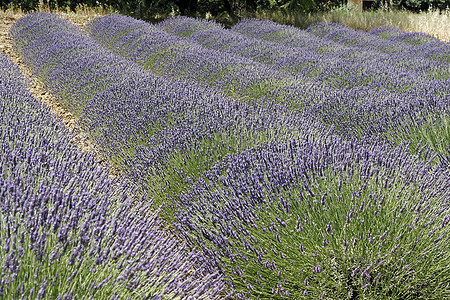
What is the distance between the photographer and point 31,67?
6477 mm

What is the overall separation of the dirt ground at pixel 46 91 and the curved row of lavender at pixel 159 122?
0.18m

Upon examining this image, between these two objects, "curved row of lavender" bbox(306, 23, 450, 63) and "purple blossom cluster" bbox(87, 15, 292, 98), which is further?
"curved row of lavender" bbox(306, 23, 450, 63)

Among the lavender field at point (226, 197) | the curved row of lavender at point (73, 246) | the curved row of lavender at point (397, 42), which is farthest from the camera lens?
the curved row of lavender at point (397, 42)

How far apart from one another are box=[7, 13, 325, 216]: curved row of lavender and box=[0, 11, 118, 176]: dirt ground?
7.2 inches

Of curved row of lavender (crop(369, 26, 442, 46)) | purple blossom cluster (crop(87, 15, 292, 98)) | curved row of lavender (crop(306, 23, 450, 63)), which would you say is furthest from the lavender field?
curved row of lavender (crop(369, 26, 442, 46))

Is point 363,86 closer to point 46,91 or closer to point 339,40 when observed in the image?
point 339,40

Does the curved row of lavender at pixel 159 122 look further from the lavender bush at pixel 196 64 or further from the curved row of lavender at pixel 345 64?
the curved row of lavender at pixel 345 64

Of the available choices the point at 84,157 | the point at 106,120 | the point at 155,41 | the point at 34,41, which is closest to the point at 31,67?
the point at 34,41

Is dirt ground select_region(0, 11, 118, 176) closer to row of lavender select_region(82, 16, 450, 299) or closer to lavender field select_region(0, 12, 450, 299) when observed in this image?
lavender field select_region(0, 12, 450, 299)

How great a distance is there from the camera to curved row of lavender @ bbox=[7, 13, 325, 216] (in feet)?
8.90

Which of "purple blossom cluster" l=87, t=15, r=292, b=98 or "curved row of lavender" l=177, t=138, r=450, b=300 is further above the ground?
"purple blossom cluster" l=87, t=15, r=292, b=98

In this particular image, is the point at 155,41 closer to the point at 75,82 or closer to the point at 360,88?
the point at 75,82

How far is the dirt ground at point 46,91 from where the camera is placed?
4085mm

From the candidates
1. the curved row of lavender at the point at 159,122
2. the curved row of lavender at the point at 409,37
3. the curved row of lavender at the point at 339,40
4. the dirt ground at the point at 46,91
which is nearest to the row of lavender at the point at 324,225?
the curved row of lavender at the point at 159,122
